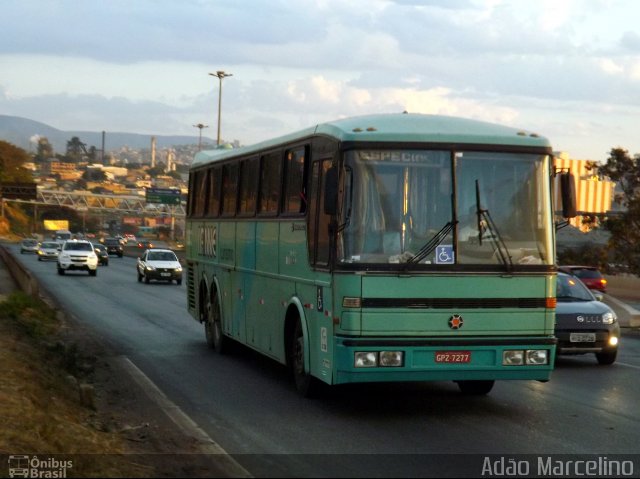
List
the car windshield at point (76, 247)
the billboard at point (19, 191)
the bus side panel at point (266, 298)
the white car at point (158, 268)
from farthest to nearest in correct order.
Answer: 1. the billboard at point (19, 191)
2. the car windshield at point (76, 247)
3. the white car at point (158, 268)
4. the bus side panel at point (266, 298)

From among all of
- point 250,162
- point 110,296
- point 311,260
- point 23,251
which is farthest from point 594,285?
point 23,251

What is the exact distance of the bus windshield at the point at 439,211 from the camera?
12.3m

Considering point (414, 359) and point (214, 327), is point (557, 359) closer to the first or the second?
point (214, 327)

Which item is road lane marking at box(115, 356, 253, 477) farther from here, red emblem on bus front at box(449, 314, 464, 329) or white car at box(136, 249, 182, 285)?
white car at box(136, 249, 182, 285)

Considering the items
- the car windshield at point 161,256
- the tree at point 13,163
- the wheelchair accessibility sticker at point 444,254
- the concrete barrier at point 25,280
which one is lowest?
the concrete barrier at point 25,280

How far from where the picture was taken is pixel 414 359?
1232 centimetres

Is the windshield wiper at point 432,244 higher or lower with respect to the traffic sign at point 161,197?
lower

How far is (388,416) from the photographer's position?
1273 cm

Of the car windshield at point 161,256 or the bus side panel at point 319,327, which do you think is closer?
the bus side panel at point 319,327

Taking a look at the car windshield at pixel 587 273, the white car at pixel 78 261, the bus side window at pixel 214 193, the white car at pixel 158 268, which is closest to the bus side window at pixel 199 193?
the bus side window at pixel 214 193

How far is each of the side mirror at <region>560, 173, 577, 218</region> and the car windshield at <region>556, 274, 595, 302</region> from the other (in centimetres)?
708

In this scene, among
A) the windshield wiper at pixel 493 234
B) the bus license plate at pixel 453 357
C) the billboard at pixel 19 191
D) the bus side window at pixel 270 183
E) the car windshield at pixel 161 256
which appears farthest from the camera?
the billboard at pixel 19 191

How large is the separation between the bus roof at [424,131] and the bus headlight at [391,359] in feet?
7.10

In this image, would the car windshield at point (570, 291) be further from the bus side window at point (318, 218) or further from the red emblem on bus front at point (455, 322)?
the red emblem on bus front at point (455, 322)
